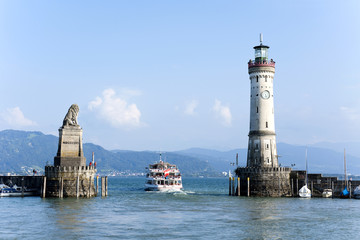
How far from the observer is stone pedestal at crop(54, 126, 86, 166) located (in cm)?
8206

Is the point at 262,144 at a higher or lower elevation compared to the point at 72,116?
lower

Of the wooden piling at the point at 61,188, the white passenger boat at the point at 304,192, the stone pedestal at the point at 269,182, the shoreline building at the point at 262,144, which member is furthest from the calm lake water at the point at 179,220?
the shoreline building at the point at 262,144

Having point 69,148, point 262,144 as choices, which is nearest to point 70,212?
point 69,148

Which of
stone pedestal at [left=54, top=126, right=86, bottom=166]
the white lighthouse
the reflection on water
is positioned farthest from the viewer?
the white lighthouse

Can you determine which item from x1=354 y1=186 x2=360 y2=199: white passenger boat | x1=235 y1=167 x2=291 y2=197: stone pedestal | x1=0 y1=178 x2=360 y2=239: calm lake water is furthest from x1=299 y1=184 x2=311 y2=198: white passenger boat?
x1=0 y1=178 x2=360 y2=239: calm lake water

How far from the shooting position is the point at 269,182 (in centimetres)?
8919

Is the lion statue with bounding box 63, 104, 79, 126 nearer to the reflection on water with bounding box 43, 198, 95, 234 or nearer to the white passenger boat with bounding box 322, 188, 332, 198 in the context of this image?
the reflection on water with bounding box 43, 198, 95, 234

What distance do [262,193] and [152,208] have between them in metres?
26.2

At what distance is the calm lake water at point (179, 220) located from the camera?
157 ft

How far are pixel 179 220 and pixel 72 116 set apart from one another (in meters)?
35.9

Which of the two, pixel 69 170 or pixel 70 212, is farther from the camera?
pixel 69 170

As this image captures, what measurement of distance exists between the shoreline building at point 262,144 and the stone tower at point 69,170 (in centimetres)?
3024

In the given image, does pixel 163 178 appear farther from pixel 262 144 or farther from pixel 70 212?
pixel 70 212

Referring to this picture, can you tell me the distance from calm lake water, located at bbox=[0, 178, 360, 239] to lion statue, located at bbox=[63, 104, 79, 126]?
14260mm
